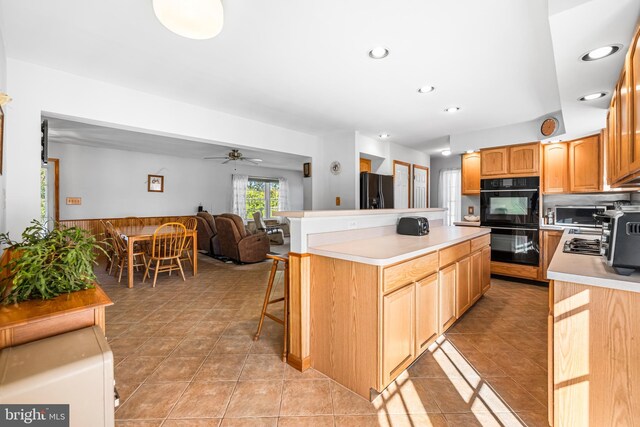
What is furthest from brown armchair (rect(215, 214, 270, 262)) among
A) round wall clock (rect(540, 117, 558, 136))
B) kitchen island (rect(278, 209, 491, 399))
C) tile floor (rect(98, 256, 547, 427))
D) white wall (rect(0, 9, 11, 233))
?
round wall clock (rect(540, 117, 558, 136))

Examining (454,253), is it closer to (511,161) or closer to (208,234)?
(511,161)

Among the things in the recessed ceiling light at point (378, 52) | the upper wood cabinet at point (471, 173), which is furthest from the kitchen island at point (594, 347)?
the upper wood cabinet at point (471, 173)

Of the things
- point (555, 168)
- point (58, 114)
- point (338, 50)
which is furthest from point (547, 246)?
point (58, 114)

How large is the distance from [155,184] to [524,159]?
7.48 m

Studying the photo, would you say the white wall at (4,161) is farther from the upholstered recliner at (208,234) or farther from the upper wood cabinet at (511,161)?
the upper wood cabinet at (511,161)

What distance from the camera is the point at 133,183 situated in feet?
21.4

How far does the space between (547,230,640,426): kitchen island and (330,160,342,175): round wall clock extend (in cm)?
381

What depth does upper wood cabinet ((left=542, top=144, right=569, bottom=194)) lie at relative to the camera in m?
3.94

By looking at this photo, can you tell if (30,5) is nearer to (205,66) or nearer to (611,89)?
(205,66)

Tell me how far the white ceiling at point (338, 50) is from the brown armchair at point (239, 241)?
2.48 metres

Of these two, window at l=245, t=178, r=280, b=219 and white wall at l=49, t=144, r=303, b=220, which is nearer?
white wall at l=49, t=144, r=303, b=220

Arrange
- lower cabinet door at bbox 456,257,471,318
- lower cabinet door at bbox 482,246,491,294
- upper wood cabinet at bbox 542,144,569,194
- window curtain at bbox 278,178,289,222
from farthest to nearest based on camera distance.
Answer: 1. window curtain at bbox 278,178,289,222
2. upper wood cabinet at bbox 542,144,569,194
3. lower cabinet door at bbox 482,246,491,294
4. lower cabinet door at bbox 456,257,471,318

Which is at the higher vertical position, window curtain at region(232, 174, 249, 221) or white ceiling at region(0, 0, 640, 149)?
white ceiling at region(0, 0, 640, 149)

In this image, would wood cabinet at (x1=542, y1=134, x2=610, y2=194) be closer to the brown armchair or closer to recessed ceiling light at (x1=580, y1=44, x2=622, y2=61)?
recessed ceiling light at (x1=580, y1=44, x2=622, y2=61)
